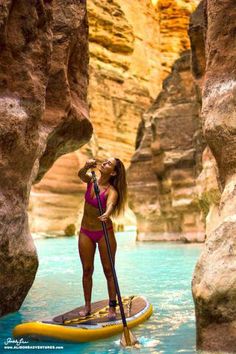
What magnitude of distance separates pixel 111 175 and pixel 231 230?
184 centimetres

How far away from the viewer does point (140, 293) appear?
350 inches

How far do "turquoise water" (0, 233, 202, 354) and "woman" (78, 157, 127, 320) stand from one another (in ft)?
2.13

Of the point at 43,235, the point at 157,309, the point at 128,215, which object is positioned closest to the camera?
the point at 157,309

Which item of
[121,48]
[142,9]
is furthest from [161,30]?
[121,48]

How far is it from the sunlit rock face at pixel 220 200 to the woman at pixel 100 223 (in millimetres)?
1115

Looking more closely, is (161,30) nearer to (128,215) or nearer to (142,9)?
(142,9)

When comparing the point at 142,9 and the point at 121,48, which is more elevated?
the point at 142,9

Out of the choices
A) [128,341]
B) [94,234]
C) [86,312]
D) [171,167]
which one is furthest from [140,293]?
[171,167]

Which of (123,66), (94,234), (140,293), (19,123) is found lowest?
(140,293)

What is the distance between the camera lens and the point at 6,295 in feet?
22.0

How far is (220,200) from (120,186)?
1270mm

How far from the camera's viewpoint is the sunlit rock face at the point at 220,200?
4.29 meters

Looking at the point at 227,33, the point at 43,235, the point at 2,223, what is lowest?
the point at 43,235
